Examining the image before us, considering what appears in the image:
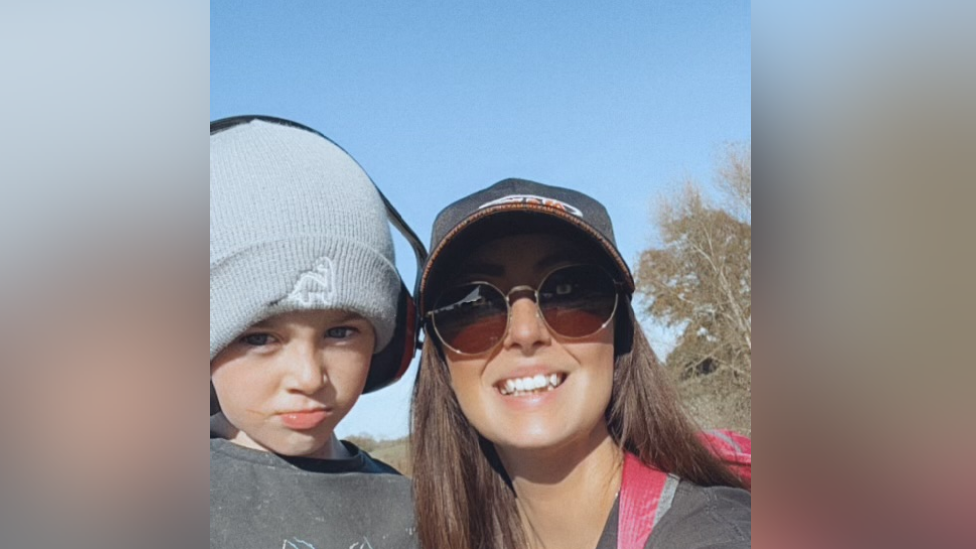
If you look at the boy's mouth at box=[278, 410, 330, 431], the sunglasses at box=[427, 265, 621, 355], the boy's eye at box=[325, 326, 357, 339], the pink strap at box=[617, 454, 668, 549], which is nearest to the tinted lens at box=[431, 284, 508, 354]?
the sunglasses at box=[427, 265, 621, 355]

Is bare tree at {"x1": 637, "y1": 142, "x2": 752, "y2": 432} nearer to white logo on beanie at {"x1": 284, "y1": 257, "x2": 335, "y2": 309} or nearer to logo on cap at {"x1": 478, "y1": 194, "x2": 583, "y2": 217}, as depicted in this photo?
logo on cap at {"x1": 478, "y1": 194, "x2": 583, "y2": 217}

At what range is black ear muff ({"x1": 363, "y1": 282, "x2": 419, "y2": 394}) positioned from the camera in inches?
54.3

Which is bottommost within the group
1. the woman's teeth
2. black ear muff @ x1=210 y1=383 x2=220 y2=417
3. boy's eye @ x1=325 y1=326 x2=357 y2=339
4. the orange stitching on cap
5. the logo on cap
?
black ear muff @ x1=210 y1=383 x2=220 y2=417

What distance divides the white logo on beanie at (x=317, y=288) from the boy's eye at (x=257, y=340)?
8 centimetres

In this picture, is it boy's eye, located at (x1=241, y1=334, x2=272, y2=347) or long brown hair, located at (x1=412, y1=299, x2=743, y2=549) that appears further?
long brown hair, located at (x1=412, y1=299, x2=743, y2=549)

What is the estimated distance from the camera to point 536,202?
1.33 m

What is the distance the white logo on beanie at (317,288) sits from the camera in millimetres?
1271

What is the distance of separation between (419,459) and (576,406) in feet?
1.10

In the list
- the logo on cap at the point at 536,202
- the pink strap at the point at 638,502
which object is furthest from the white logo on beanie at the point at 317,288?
the pink strap at the point at 638,502

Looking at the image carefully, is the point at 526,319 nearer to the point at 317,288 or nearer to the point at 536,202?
the point at 536,202
